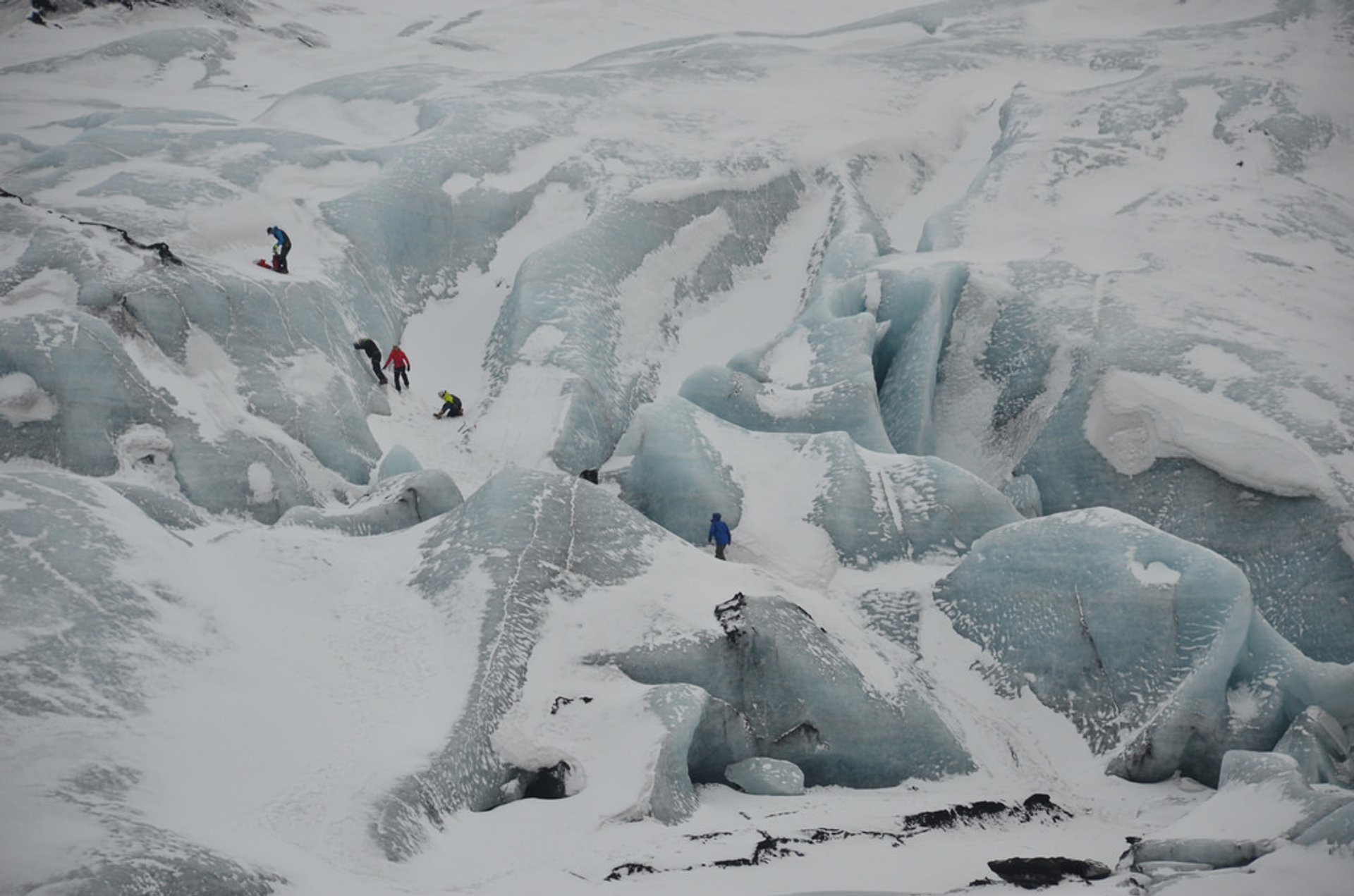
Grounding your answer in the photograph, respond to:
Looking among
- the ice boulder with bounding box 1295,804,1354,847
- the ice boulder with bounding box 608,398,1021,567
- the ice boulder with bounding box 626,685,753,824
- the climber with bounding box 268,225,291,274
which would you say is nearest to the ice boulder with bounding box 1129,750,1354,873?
the ice boulder with bounding box 1295,804,1354,847

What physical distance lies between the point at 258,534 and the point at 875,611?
1027cm

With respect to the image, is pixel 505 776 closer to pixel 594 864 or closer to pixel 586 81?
pixel 594 864

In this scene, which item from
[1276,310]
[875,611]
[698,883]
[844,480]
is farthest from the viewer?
[1276,310]

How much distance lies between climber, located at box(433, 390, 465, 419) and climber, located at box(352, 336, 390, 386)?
158 cm

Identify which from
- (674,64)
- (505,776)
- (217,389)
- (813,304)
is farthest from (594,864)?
(674,64)

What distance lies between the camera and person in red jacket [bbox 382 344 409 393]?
2659 centimetres

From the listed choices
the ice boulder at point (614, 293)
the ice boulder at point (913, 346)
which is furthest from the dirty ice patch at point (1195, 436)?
the ice boulder at point (614, 293)

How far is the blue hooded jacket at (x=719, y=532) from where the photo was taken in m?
20.2

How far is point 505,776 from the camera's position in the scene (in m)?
13.3

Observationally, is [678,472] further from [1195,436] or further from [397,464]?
[1195,436]

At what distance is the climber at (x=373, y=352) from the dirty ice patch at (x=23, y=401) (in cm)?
729

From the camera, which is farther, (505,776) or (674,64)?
(674,64)

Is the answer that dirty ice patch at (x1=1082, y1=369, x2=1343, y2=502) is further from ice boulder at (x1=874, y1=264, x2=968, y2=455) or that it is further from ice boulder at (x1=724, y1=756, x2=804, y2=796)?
ice boulder at (x1=724, y1=756, x2=804, y2=796)

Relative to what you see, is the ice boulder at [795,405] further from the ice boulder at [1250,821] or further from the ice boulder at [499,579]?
the ice boulder at [1250,821]
